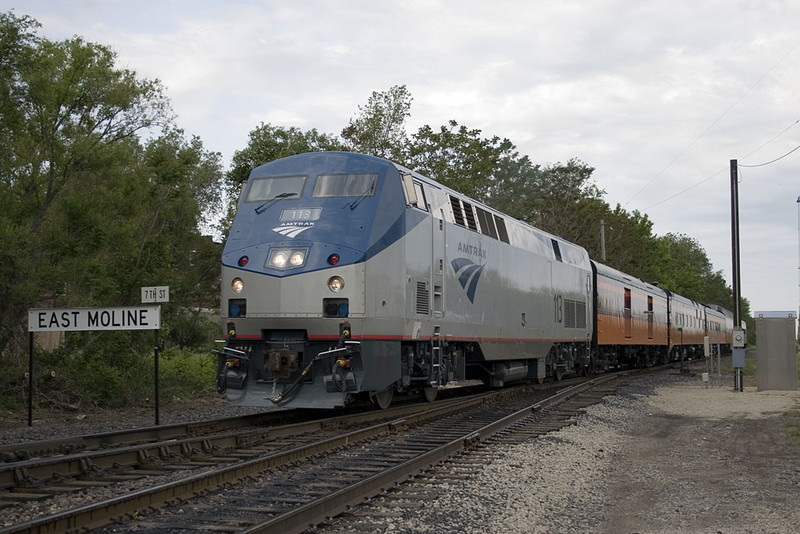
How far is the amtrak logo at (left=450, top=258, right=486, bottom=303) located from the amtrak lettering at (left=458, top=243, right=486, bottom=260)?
0.17m

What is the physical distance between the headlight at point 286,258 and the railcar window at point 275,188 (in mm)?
1140

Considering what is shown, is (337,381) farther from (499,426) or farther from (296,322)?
(499,426)

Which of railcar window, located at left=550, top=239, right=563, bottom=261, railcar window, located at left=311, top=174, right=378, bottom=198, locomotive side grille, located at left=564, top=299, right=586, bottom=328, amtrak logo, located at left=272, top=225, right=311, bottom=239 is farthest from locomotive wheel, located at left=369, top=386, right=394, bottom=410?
locomotive side grille, located at left=564, top=299, right=586, bottom=328

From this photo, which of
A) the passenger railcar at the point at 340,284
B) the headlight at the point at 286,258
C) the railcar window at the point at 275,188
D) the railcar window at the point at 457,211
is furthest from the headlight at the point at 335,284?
the railcar window at the point at 457,211

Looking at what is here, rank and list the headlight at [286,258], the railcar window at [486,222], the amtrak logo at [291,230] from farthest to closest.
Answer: the railcar window at [486,222]
the amtrak logo at [291,230]
the headlight at [286,258]

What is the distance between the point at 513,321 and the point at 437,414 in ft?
14.8

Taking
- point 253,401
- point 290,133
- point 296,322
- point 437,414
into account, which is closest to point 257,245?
point 296,322

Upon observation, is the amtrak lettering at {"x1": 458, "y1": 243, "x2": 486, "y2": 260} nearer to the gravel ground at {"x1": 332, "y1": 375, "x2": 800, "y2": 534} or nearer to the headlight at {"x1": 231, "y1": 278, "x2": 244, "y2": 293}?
the gravel ground at {"x1": 332, "y1": 375, "x2": 800, "y2": 534}

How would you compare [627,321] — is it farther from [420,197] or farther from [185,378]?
[420,197]

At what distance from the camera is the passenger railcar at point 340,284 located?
1130 cm

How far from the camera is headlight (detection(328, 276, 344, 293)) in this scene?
11.3 metres

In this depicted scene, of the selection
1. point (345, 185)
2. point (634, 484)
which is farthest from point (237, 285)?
point (634, 484)

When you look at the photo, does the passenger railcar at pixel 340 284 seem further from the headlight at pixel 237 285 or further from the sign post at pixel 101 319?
the sign post at pixel 101 319

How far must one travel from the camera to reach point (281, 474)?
27.5 ft
